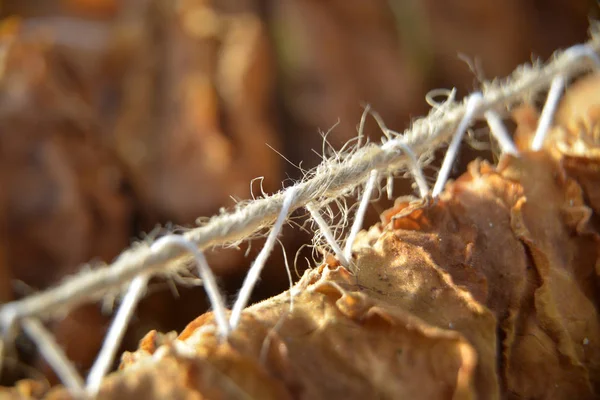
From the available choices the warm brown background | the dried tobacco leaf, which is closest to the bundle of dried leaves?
the dried tobacco leaf

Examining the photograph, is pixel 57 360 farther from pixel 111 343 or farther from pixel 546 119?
pixel 546 119

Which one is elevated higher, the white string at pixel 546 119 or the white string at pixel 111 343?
the white string at pixel 111 343

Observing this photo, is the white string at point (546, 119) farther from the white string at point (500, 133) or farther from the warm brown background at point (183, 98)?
the warm brown background at point (183, 98)

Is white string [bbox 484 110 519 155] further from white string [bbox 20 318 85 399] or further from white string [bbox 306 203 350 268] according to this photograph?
white string [bbox 20 318 85 399]

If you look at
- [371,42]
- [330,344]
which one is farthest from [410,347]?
[371,42]

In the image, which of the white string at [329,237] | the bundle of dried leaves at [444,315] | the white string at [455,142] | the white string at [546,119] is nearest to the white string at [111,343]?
the bundle of dried leaves at [444,315]

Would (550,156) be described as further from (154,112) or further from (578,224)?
(154,112)
